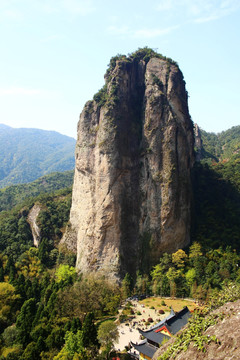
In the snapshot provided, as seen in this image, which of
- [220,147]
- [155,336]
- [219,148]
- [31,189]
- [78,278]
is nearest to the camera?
[155,336]

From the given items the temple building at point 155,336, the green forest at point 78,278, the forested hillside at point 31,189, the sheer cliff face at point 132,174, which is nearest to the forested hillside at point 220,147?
the green forest at point 78,278

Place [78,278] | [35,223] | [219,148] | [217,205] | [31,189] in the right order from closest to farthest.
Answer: [78,278] → [217,205] → [35,223] → [31,189] → [219,148]

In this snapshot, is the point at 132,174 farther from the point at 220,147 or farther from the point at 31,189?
the point at 220,147

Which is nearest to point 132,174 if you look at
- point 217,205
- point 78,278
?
point 217,205

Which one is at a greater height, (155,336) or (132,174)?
(132,174)

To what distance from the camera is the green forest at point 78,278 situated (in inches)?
997

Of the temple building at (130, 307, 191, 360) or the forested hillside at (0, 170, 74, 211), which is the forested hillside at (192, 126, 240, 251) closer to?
the temple building at (130, 307, 191, 360)

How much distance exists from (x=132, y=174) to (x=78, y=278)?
751 inches

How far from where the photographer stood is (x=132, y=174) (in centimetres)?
4772

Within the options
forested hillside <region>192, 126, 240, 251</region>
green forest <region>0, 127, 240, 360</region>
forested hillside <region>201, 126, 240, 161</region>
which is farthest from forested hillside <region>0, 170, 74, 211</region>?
forested hillside <region>201, 126, 240, 161</region>

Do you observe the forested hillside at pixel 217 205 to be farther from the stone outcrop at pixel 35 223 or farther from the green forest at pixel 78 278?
the stone outcrop at pixel 35 223

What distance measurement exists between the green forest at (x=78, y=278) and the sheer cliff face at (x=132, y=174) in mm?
3642

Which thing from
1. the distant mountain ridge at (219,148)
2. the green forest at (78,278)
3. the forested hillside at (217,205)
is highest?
the distant mountain ridge at (219,148)

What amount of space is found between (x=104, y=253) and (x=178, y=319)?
19117mm
